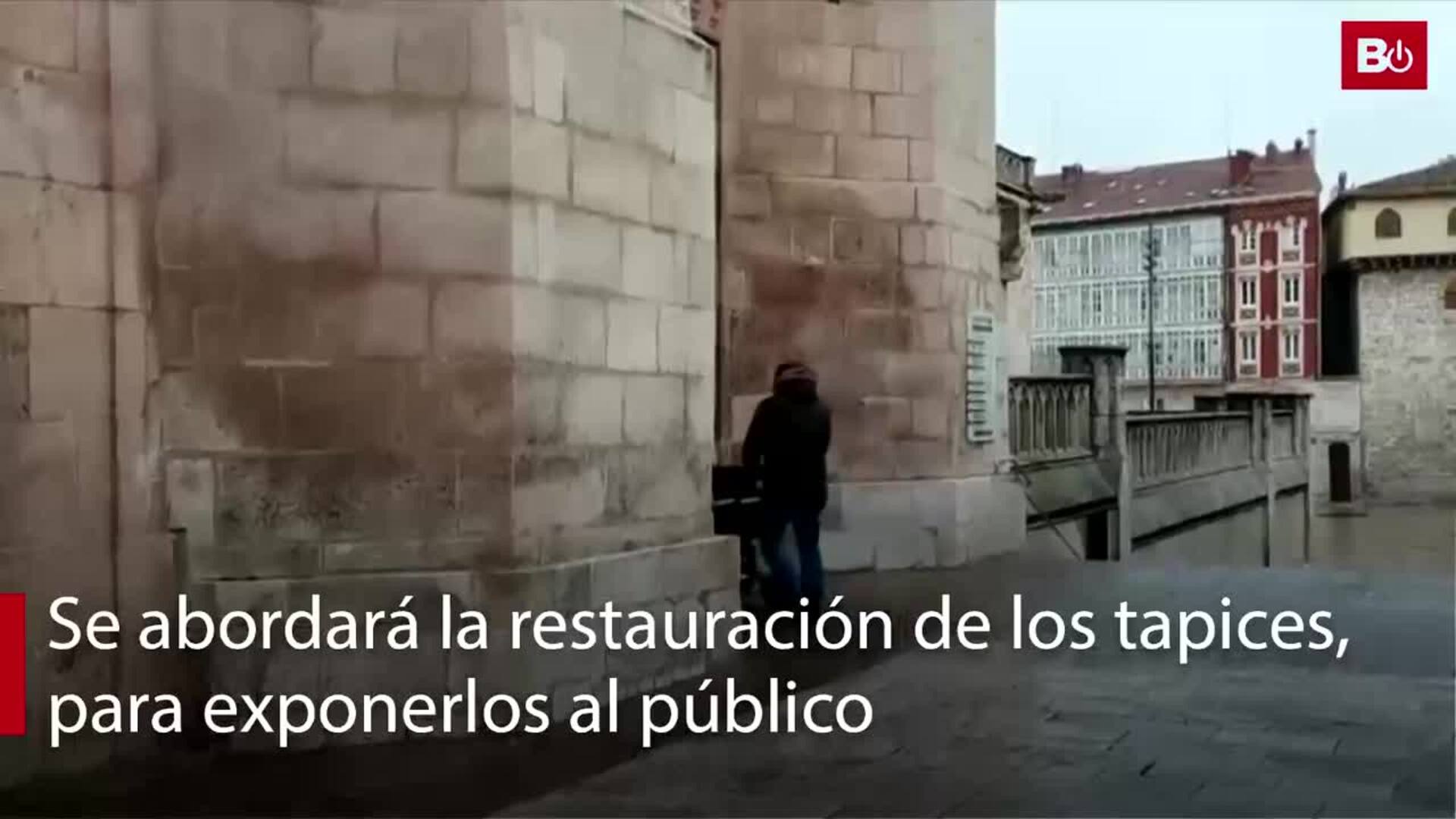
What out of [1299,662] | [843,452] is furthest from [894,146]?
[1299,662]

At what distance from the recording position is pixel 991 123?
1462 cm

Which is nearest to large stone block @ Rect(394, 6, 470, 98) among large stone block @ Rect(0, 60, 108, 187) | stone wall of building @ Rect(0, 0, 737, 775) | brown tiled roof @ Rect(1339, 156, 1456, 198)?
stone wall of building @ Rect(0, 0, 737, 775)

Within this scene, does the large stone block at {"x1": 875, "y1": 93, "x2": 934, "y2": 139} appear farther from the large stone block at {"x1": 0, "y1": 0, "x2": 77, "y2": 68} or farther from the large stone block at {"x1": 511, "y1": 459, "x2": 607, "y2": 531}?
the large stone block at {"x1": 0, "y1": 0, "x2": 77, "y2": 68}

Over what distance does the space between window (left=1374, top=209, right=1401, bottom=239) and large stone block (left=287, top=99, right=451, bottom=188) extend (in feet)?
200

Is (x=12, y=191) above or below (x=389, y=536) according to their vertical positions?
above

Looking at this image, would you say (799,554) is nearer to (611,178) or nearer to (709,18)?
(611,178)

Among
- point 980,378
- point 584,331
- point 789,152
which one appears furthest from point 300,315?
point 980,378

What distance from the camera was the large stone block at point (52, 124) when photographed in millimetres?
6086

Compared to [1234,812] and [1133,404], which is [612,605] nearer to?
[1234,812]

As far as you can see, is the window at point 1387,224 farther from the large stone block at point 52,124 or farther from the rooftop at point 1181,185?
the large stone block at point 52,124

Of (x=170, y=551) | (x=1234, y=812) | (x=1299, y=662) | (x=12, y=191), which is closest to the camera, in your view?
Result: (x=1234, y=812)

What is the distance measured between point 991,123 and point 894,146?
1.84m

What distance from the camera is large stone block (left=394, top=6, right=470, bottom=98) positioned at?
6836mm

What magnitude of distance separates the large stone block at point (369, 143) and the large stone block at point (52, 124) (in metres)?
0.72
